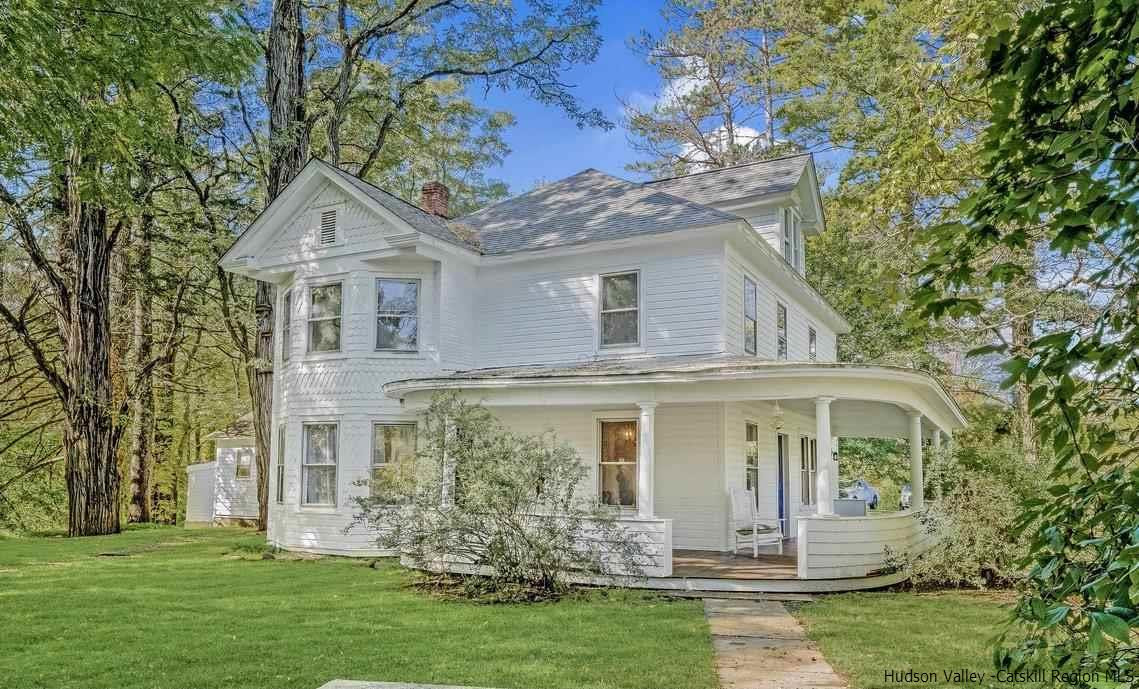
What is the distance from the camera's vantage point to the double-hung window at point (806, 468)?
17.9 m

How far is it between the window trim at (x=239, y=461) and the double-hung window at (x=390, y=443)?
1012cm

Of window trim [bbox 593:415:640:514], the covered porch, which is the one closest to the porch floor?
the covered porch

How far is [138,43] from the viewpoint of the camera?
8531 mm

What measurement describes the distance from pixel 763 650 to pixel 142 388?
1991 centimetres

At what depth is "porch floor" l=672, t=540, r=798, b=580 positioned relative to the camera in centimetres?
1048

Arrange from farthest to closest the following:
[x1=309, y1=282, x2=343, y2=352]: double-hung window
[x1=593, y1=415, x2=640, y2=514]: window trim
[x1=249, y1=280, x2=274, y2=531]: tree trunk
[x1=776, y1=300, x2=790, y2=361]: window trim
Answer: [x1=249, y1=280, x2=274, y2=531]: tree trunk < [x1=776, y1=300, x2=790, y2=361]: window trim < [x1=309, y1=282, x2=343, y2=352]: double-hung window < [x1=593, y1=415, x2=640, y2=514]: window trim

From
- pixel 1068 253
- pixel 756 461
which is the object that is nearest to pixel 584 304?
pixel 756 461

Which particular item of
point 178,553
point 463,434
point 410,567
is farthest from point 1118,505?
point 178,553

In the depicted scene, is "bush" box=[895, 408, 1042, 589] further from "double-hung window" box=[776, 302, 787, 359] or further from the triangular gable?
the triangular gable

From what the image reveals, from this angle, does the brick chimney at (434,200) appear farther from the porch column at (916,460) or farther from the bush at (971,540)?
the bush at (971,540)

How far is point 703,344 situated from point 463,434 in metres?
4.66

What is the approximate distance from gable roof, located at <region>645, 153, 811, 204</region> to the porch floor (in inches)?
283

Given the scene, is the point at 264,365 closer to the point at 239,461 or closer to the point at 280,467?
the point at 280,467

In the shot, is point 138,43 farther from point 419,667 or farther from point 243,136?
point 243,136
